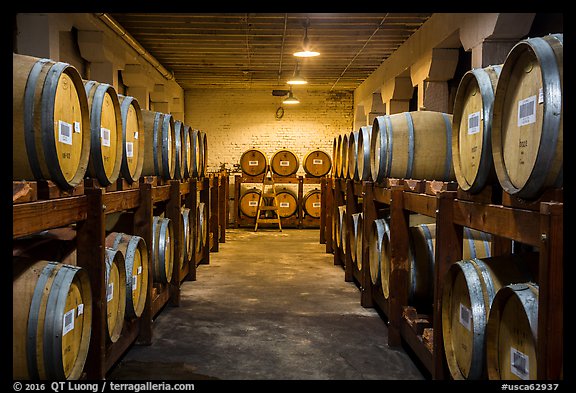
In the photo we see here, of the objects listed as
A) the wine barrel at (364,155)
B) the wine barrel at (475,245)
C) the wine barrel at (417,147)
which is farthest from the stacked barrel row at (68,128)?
the wine barrel at (364,155)

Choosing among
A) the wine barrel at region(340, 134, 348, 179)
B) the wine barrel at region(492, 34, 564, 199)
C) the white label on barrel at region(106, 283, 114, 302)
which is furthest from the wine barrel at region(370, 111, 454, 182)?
the wine barrel at region(340, 134, 348, 179)

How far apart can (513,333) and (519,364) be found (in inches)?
5.0

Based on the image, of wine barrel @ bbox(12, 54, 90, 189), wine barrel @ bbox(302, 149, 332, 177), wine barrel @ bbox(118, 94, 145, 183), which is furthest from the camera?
wine barrel @ bbox(302, 149, 332, 177)

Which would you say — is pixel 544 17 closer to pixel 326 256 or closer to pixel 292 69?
pixel 326 256

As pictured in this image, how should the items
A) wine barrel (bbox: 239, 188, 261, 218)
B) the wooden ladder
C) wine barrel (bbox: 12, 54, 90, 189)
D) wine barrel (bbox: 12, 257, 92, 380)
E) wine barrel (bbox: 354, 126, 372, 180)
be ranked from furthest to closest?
wine barrel (bbox: 239, 188, 261, 218), the wooden ladder, wine barrel (bbox: 354, 126, 372, 180), wine barrel (bbox: 12, 54, 90, 189), wine barrel (bbox: 12, 257, 92, 380)

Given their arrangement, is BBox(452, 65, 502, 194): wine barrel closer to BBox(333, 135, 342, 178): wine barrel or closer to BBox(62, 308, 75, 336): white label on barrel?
BBox(62, 308, 75, 336): white label on barrel

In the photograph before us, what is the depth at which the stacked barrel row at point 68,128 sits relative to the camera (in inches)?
96.7

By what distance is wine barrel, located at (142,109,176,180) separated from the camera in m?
5.35

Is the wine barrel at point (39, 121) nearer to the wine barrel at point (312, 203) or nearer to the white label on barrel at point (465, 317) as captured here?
the white label on barrel at point (465, 317)

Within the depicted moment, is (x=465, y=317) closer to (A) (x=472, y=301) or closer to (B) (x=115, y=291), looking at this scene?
(A) (x=472, y=301)

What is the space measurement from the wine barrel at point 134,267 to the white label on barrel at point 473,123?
2.53 metres

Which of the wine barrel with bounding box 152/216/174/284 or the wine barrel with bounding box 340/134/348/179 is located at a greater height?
the wine barrel with bounding box 340/134/348/179

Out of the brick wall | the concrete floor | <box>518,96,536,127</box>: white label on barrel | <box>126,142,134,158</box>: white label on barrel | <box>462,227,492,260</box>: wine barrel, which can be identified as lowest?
the concrete floor
